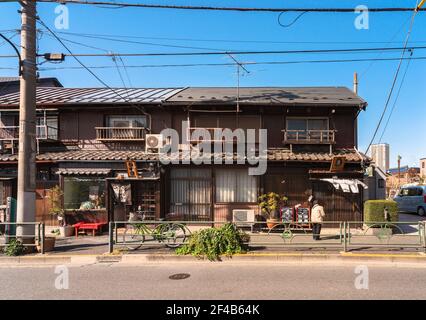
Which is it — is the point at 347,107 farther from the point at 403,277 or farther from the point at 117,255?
the point at 117,255

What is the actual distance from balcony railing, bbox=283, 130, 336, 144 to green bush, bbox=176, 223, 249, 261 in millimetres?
6955

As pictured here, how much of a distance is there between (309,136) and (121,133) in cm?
1035

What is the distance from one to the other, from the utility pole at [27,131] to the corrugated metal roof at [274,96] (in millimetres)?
6769

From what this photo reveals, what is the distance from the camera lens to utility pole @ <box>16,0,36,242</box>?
8992mm

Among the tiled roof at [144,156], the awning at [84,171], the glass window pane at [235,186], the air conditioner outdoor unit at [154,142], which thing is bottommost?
the glass window pane at [235,186]

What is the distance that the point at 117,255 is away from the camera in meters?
8.72

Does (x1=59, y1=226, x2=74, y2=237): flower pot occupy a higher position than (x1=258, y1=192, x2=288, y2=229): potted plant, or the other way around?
(x1=258, y1=192, x2=288, y2=229): potted plant

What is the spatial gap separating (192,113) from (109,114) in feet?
15.6

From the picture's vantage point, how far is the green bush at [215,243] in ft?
27.5

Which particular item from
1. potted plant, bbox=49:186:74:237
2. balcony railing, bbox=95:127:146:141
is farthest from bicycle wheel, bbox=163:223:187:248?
balcony railing, bbox=95:127:146:141

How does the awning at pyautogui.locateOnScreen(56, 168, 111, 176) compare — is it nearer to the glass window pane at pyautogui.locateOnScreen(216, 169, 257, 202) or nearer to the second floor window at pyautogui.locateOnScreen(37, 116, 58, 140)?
the second floor window at pyautogui.locateOnScreen(37, 116, 58, 140)

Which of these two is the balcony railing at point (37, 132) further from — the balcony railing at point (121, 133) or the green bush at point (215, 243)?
the green bush at point (215, 243)

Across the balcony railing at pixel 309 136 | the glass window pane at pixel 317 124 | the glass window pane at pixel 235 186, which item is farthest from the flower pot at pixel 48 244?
the glass window pane at pixel 317 124

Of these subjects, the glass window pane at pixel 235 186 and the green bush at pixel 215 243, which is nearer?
the green bush at pixel 215 243
